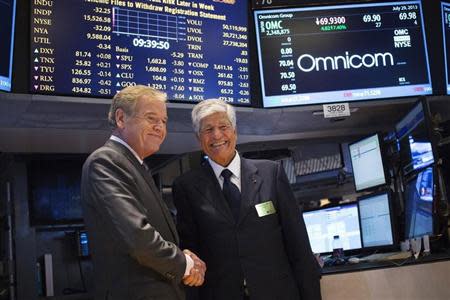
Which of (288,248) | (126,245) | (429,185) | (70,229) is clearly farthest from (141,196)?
(70,229)

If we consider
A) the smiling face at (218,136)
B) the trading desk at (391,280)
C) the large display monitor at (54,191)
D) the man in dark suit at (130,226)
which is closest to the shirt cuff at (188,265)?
the man in dark suit at (130,226)

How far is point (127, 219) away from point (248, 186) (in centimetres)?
65

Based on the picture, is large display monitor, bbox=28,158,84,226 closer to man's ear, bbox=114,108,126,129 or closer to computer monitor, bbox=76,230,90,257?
computer monitor, bbox=76,230,90,257

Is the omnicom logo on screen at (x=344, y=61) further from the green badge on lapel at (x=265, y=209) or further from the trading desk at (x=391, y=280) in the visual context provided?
the green badge on lapel at (x=265, y=209)

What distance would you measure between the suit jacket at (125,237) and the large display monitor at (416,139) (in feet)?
5.57

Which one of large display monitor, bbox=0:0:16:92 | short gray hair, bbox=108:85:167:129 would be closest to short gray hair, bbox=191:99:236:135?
short gray hair, bbox=108:85:167:129

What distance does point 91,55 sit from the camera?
316 centimetres

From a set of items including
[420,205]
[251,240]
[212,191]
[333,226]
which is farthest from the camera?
[333,226]

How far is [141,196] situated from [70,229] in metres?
2.89

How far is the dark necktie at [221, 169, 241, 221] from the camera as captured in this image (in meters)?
2.19

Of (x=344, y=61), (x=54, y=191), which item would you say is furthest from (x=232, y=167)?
(x=54, y=191)

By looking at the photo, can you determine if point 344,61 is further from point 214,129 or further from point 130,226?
point 130,226

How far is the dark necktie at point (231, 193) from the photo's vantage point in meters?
2.19

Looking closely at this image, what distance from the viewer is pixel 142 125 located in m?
1.96
